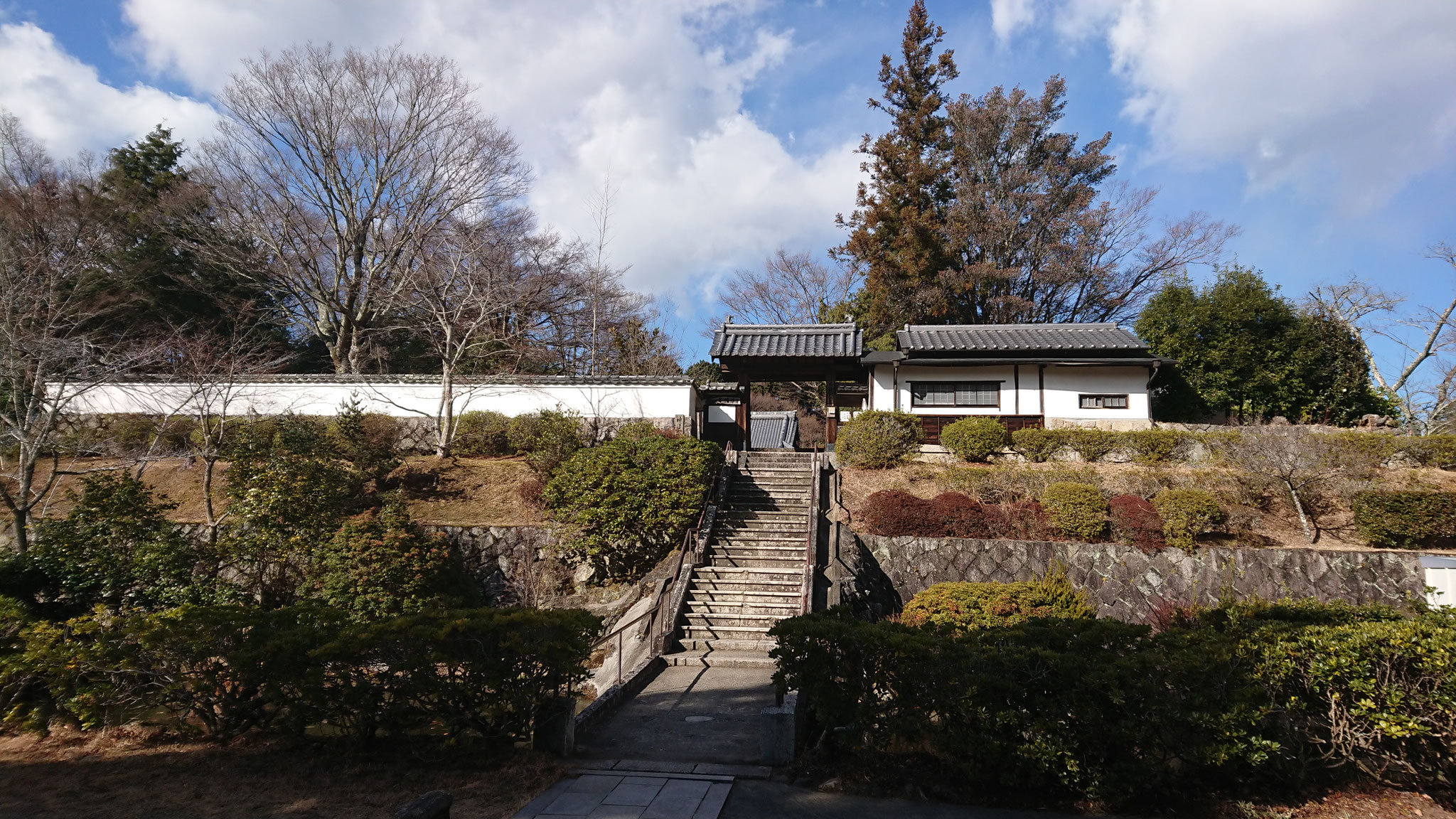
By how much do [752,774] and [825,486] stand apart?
10.4 meters

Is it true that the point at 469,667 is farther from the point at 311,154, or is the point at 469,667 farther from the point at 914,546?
the point at 311,154

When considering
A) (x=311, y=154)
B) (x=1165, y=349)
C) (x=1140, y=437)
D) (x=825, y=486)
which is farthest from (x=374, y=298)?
(x=1165, y=349)

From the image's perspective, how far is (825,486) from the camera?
640 inches

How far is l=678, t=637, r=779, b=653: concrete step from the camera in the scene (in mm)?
10922

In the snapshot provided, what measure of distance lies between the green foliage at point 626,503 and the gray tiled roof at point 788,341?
5449 millimetres

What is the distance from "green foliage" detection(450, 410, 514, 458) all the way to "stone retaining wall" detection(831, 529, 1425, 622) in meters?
9.62

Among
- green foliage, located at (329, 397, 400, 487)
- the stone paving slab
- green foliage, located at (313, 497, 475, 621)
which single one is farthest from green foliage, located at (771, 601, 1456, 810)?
green foliage, located at (329, 397, 400, 487)

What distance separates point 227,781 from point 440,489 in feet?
36.0

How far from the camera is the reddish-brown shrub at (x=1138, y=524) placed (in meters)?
13.0

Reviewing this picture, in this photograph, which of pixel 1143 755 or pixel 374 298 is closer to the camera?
pixel 1143 755

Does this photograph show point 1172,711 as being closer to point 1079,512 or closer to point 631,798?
point 631,798

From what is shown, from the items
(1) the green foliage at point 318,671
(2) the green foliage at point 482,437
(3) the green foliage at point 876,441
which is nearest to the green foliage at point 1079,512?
(3) the green foliage at point 876,441

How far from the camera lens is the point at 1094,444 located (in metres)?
16.6

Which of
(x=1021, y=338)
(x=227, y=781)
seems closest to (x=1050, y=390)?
(x=1021, y=338)
